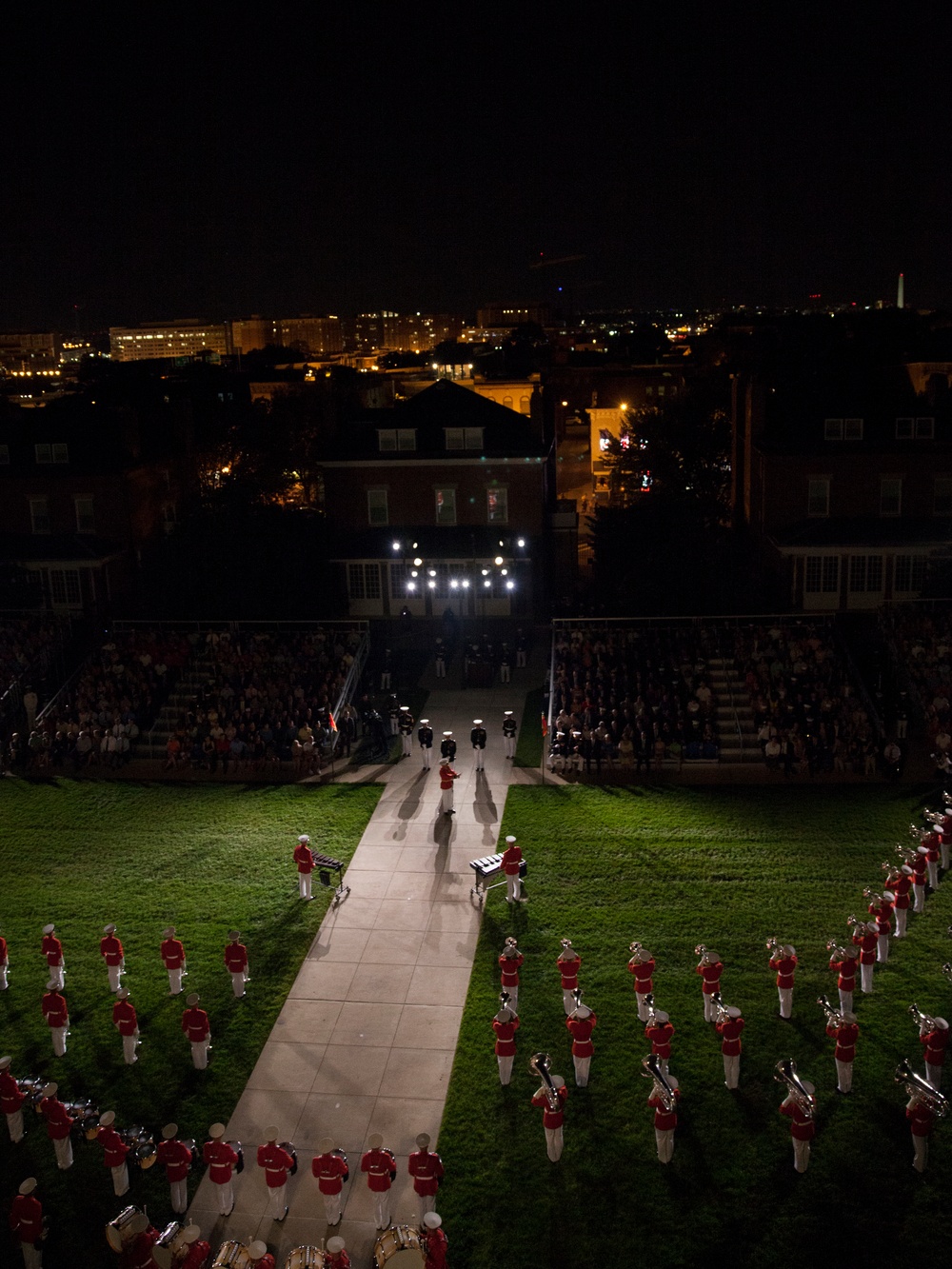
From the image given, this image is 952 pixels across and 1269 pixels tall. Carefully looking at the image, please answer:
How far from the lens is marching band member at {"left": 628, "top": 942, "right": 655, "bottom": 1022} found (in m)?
16.5

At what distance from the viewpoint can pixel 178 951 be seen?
17844mm

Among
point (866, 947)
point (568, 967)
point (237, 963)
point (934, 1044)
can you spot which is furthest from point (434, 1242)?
point (866, 947)

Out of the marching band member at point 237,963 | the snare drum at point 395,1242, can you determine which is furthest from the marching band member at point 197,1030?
the snare drum at point 395,1242

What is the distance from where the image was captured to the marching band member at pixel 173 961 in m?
17.8

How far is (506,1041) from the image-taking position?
15.5 metres

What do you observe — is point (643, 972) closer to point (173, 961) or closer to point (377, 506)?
point (173, 961)

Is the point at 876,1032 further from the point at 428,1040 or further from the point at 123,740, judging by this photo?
the point at 123,740

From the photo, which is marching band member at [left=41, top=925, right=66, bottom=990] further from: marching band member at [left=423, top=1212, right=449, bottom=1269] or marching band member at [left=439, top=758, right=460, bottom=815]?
Result: marching band member at [left=439, top=758, right=460, bottom=815]

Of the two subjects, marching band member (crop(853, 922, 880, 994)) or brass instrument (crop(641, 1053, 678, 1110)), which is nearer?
brass instrument (crop(641, 1053, 678, 1110))

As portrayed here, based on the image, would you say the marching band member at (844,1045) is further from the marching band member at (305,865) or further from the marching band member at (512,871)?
the marching band member at (305,865)

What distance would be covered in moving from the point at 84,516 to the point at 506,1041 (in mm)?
33009

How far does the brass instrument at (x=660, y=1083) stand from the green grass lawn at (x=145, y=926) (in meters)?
5.92

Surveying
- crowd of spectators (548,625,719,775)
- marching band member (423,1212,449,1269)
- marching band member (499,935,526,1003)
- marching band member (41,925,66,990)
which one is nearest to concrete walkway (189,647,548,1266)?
marching band member (499,935,526,1003)

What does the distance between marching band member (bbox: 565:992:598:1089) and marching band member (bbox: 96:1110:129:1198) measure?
19.6 ft
